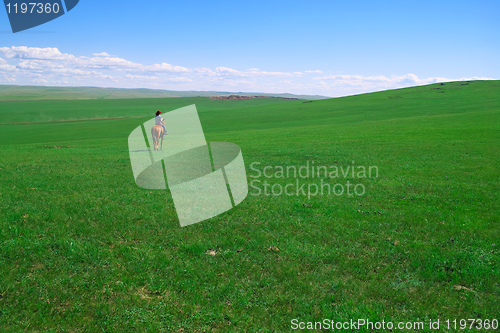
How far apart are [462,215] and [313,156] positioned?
13.9 m

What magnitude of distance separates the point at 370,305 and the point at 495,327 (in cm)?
218

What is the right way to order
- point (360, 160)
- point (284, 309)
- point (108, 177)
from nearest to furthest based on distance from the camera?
point (284, 309)
point (108, 177)
point (360, 160)

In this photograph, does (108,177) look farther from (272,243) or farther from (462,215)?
(462,215)

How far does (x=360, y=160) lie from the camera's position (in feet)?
76.5

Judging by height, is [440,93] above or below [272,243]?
above

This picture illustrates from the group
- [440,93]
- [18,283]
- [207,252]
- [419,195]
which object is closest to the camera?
[18,283]

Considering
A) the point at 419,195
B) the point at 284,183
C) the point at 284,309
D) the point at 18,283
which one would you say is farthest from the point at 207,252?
the point at 419,195

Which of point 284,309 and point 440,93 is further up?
point 440,93

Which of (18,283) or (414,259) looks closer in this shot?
(18,283)

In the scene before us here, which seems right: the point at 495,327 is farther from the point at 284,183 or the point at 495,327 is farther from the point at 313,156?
the point at 313,156

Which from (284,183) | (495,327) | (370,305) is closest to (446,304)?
(495,327)

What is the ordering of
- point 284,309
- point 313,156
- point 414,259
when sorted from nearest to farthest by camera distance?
point 284,309, point 414,259, point 313,156

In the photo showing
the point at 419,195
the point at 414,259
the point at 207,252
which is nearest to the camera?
the point at 414,259

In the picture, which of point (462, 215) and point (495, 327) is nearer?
point (495, 327)
